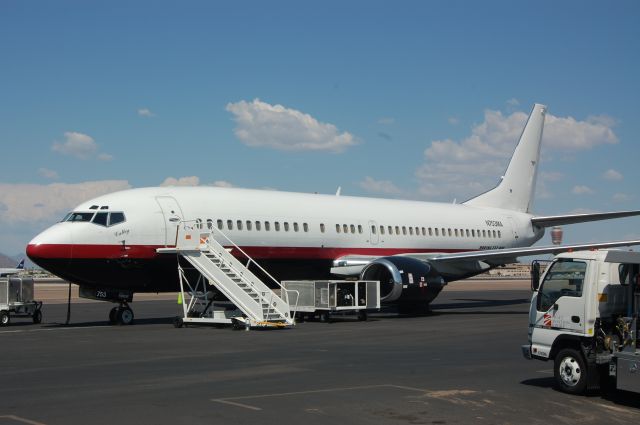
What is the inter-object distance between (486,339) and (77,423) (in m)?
13.1

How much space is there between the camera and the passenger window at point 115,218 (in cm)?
2481

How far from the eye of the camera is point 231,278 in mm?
24516

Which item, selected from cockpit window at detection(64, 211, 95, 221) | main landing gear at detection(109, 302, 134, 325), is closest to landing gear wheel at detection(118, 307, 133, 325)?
main landing gear at detection(109, 302, 134, 325)

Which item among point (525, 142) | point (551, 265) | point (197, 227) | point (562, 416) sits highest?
point (525, 142)

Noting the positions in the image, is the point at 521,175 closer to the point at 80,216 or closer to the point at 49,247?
the point at 80,216

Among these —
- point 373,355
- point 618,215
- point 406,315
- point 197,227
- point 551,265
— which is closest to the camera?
point 551,265

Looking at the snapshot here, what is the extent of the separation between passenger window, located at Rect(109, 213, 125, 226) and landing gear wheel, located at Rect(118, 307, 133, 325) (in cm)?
288

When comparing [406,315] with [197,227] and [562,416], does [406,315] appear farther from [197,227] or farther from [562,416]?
[562,416]

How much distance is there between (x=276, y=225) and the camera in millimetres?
28719

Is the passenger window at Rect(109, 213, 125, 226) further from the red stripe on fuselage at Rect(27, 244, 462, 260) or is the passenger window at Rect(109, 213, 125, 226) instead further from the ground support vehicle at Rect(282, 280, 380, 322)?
the ground support vehicle at Rect(282, 280, 380, 322)

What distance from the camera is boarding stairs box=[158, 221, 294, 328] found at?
2383 cm

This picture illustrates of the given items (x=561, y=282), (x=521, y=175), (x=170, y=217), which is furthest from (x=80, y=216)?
(x=521, y=175)

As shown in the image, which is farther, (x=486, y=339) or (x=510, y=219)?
(x=510, y=219)

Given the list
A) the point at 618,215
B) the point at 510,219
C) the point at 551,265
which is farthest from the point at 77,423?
the point at 510,219
